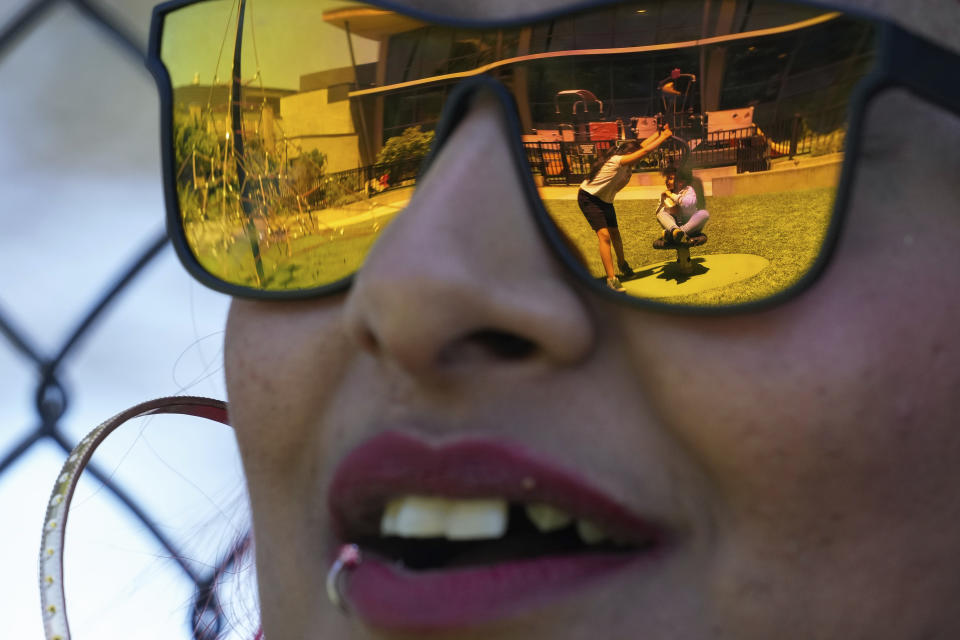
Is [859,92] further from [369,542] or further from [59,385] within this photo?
[59,385]

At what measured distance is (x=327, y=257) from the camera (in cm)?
85

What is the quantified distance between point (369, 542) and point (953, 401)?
47cm

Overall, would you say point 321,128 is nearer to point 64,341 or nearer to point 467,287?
point 467,287

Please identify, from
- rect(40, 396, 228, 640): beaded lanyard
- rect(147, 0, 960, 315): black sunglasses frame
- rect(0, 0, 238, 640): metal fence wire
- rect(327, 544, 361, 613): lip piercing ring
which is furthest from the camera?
rect(0, 0, 238, 640): metal fence wire

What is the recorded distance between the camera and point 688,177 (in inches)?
26.5

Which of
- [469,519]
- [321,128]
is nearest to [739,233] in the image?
[469,519]

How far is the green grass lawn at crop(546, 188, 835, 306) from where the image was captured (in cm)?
64

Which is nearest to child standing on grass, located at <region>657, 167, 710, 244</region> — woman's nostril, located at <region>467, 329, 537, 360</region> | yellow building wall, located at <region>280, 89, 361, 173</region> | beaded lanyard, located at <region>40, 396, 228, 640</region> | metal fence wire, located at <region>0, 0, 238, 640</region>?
woman's nostril, located at <region>467, 329, 537, 360</region>

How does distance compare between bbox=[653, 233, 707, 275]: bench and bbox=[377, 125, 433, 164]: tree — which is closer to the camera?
bbox=[653, 233, 707, 275]: bench

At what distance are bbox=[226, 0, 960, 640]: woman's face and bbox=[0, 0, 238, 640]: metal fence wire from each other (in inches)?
82.5

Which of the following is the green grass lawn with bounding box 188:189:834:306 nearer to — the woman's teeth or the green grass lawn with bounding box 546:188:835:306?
the green grass lawn with bounding box 546:188:835:306

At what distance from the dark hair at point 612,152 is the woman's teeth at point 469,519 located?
255 millimetres

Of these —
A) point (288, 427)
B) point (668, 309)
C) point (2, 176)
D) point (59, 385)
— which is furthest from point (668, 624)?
point (2, 176)

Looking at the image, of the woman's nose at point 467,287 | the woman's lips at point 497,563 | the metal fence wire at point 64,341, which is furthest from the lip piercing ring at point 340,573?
the metal fence wire at point 64,341
